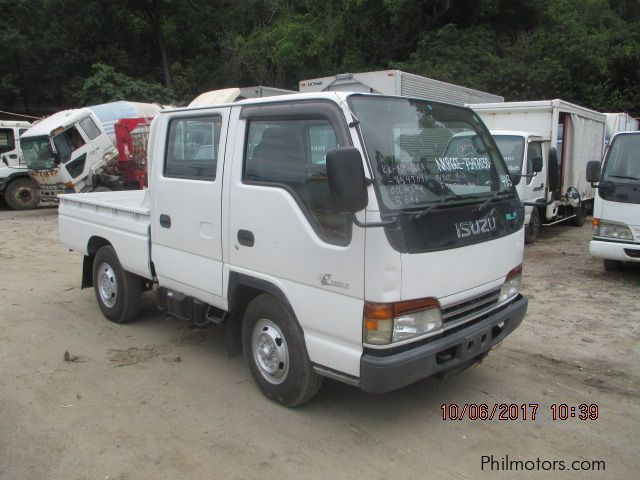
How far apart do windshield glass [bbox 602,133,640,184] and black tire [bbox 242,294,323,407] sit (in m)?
5.16

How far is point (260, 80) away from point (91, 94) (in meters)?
7.32

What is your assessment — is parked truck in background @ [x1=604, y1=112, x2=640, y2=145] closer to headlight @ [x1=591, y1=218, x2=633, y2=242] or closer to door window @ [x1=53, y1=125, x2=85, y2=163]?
headlight @ [x1=591, y1=218, x2=633, y2=242]

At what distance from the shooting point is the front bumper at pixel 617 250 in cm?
666

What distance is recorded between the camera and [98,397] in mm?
4066

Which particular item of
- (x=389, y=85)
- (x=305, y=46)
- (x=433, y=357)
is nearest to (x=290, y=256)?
(x=433, y=357)

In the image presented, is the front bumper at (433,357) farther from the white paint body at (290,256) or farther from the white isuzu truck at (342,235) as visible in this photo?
the white paint body at (290,256)

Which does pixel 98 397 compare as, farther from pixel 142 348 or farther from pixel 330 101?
pixel 330 101

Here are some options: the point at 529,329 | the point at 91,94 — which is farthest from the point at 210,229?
the point at 91,94

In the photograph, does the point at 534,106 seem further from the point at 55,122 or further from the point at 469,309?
the point at 55,122

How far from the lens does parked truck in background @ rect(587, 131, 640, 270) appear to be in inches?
261

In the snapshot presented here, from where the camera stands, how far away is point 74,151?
1425 cm

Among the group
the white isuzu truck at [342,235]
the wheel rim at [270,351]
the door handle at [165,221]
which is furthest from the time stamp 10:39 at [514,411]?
the door handle at [165,221]

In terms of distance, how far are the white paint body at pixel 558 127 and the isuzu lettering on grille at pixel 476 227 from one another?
278 inches

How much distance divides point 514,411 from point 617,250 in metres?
3.95
